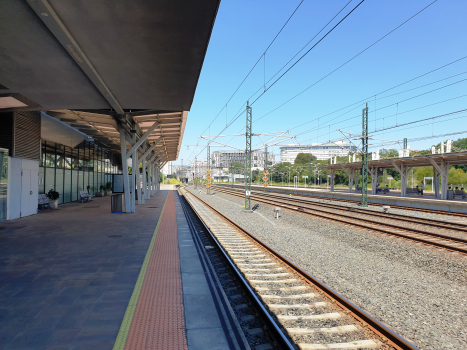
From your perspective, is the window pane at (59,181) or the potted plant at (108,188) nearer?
the window pane at (59,181)

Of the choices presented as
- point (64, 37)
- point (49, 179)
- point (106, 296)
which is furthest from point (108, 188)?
point (106, 296)

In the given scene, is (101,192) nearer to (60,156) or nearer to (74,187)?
(74,187)

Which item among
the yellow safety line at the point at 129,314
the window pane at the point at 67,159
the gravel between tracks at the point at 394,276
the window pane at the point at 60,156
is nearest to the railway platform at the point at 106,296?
the yellow safety line at the point at 129,314

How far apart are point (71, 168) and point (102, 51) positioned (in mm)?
18010

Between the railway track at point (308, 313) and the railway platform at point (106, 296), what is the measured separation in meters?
0.90

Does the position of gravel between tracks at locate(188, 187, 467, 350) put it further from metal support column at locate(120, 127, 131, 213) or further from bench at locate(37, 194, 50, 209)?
bench at locate(37, 194, 50, 209)

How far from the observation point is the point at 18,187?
1323 cm

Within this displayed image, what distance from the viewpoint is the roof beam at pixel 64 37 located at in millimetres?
4855

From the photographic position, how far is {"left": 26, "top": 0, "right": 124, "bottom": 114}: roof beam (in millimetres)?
4855

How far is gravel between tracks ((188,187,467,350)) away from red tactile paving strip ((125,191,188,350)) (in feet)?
10.2

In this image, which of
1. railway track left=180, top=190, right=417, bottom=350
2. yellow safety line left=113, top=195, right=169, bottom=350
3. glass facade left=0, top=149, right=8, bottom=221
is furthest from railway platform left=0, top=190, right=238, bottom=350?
glass facade left=0, top=149, right=8, bottom=221

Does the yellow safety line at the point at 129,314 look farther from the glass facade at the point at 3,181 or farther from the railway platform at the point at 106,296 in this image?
the glass facade at the point at 3,181

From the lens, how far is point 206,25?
5504 millimetres

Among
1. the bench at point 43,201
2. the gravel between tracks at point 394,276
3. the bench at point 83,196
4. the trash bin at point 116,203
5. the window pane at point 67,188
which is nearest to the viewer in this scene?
the gravel between tracks at point 394,276
